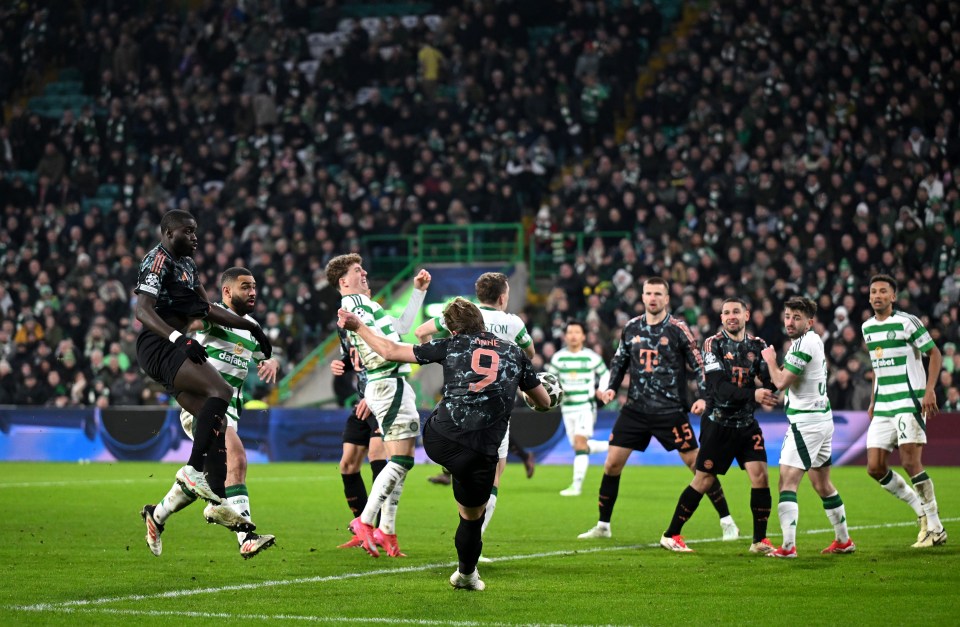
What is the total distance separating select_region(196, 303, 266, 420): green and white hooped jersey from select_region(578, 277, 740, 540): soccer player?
3416 millimetres

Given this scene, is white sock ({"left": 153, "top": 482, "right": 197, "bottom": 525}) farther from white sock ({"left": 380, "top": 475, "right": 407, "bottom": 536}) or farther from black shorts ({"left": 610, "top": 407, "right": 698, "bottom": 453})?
black shorts ({"left": 610, "top": 407, "right": 698, "bottom": 453})

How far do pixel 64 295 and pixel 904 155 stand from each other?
17.3 metres

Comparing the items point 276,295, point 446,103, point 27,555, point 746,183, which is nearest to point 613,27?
point 446,103

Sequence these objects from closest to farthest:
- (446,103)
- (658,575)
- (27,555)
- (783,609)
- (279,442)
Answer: (783,609), (658,575), (27,555), (279,442), (446,103)

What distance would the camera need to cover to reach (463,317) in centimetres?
867

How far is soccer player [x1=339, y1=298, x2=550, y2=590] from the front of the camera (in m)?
8.51

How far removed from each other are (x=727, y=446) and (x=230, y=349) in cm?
406

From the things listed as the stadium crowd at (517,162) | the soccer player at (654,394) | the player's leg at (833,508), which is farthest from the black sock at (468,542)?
the stadium crowd at (517,162)

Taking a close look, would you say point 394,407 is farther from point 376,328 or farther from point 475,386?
point 475,386

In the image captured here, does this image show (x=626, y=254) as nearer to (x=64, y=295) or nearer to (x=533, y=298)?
(x=533, y=298)

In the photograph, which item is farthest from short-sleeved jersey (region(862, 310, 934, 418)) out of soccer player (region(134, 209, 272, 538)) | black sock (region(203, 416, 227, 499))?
black sock (region(203, 416, 227, 499))

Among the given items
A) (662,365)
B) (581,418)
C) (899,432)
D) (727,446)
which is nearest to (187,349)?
(727,446)

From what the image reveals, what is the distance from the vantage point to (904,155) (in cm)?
2542

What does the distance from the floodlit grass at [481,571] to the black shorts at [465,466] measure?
0.63 meters
